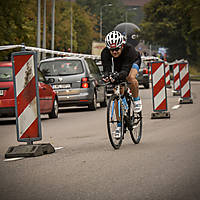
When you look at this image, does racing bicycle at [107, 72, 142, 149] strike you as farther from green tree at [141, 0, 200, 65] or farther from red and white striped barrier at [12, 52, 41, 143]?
green tree at [141, 0, 200, 65]

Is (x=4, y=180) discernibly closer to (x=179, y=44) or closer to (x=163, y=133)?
(x=163, y=133)

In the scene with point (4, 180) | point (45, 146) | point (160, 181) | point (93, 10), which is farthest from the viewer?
point (93, 10)

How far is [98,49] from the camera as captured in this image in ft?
280

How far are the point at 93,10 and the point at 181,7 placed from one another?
352 ft

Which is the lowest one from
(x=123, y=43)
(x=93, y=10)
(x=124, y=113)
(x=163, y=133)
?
(x=93, y=10)

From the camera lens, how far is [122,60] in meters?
10.7

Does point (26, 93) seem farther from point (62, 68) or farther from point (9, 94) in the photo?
point (62, 68)

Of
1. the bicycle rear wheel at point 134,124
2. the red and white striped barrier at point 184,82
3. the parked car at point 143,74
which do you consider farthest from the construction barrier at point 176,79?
the bicycle rear wheel at point 134,124

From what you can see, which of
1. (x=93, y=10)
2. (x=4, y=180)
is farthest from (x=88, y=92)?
(x=93, y=10)

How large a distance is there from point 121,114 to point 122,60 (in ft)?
3.06

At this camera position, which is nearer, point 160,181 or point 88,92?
point 160,181

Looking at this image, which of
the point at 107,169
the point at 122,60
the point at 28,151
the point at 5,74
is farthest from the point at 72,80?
the point at 107,169

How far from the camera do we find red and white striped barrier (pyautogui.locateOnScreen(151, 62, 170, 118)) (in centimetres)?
1608

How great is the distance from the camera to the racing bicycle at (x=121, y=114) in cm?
995
